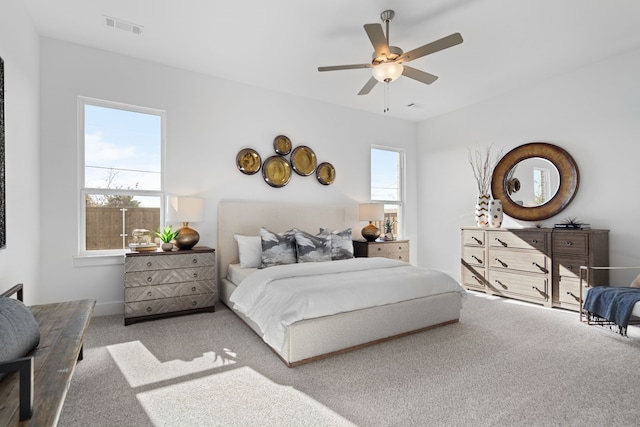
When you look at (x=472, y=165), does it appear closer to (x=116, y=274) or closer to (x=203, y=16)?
(x=203, y=16)

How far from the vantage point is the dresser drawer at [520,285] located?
4.20m

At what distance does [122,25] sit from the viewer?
326 centimetres

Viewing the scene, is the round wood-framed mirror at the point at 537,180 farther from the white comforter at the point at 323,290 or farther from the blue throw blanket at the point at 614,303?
the white comforter at the point at 323,290

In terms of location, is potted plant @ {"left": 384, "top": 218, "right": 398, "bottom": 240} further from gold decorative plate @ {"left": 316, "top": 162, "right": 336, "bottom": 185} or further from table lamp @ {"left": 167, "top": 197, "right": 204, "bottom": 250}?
table lamp @ {"left": 167, "top": 197, "right": 204, "bottom": 250}

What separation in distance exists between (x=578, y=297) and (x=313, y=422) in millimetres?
3630

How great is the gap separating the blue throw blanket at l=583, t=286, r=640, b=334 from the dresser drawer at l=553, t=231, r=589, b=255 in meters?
0.64

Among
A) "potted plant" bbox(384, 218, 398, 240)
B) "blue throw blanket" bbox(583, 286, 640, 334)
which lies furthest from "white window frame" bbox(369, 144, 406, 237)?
"blue throw blanket" bbox(583, 286, 640, 334)

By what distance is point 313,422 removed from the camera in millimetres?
1891

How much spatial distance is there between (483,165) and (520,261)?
169 centimetres

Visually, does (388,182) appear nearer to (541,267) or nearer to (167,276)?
(541,267)

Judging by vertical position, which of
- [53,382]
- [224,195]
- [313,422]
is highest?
[224,195]

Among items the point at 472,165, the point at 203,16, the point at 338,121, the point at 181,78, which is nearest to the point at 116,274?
the point at 181,78

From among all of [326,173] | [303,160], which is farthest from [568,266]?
[303,160]

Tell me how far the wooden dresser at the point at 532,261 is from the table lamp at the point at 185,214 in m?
3.80
